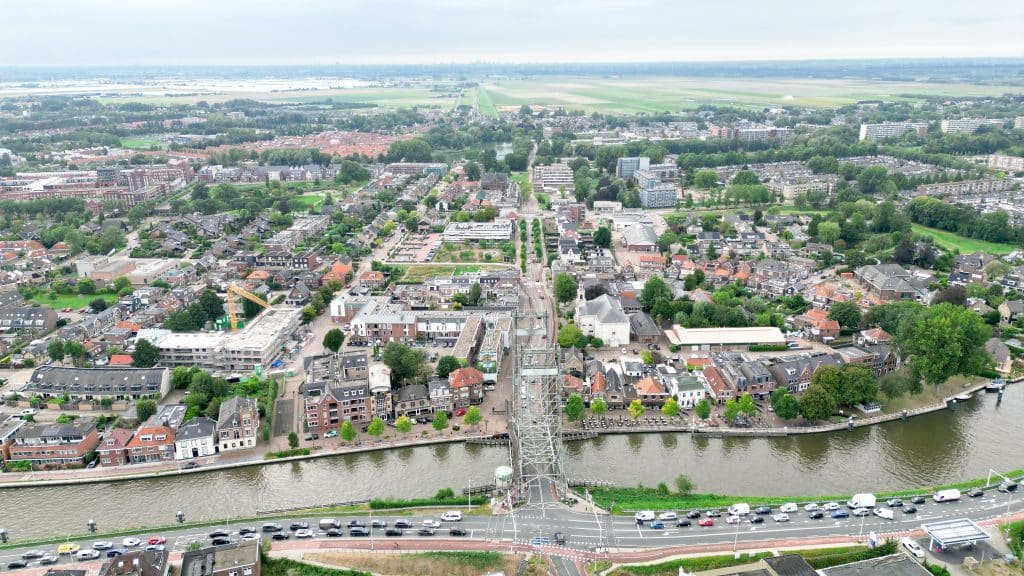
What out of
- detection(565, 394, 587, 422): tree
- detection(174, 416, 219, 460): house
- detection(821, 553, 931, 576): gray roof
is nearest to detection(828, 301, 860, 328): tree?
detection(565, 394, 587, 422): tree

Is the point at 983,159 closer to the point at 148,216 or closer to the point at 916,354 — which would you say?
the point at 916,354

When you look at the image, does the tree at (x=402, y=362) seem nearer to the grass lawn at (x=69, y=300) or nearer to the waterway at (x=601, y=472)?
the waterway at (x=601, y=472)

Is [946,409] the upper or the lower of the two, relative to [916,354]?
lower

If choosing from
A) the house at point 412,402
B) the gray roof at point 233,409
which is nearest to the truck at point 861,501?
the house at point 412,402

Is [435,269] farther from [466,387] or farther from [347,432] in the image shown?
[347,432]

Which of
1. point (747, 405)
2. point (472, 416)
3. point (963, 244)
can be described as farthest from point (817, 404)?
point (963, 244)

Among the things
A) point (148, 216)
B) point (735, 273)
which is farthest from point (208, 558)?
point (148, 216)

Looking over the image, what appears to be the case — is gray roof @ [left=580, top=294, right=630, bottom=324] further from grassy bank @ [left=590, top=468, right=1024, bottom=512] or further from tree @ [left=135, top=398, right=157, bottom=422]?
tree @ [left=135, top=398, right=157, bottom=422]
